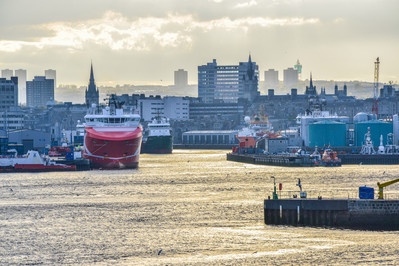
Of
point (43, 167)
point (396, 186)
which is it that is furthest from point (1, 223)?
point (43, 167)

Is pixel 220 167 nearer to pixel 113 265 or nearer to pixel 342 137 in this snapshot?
pixel 342 137

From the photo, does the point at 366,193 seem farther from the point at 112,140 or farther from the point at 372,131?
the point at 372,131

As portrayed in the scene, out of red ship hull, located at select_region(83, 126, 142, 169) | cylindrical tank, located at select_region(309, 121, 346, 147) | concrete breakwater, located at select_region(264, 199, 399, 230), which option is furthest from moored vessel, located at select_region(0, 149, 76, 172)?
concrete breakwater, located at select_region(264, 199, 399, 230)

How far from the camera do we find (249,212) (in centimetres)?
8825

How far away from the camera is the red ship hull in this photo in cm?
15188

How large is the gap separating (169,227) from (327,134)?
381ft

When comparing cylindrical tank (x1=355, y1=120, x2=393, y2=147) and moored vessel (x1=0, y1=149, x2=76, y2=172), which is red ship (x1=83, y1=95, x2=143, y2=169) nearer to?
moored vessel (x1=0, y1=149, x2=76, y2=172)

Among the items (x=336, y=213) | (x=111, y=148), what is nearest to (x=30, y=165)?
(x=111, y=148)

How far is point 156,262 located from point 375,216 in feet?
54.0

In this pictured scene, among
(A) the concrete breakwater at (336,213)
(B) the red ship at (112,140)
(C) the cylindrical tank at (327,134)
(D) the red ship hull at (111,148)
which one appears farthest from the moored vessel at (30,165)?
(A) the concrete breakwater at (336,213)

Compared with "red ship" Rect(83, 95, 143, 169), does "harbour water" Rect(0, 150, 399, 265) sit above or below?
below

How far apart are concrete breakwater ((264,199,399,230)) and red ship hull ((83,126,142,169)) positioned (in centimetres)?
7477

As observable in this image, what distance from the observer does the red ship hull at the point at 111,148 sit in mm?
151875

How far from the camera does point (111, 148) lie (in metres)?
152
